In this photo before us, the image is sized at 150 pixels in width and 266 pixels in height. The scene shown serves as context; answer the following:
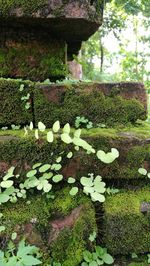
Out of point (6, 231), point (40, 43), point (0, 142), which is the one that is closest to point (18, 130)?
point (0, 142)

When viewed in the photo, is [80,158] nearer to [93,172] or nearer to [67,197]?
[93,172]

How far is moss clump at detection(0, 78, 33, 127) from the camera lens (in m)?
1.85

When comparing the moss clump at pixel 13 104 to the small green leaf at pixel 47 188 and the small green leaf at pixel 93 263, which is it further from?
the small green leaf at pixel 93 263

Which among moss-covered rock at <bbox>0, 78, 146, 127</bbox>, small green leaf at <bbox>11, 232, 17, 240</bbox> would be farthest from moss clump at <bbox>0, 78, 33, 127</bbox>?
small green leaf at <bbox>11, 232, 17, 240</bbox>

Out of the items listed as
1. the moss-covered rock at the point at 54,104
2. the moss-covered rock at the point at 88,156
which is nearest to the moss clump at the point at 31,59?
the moss-covered rock at the point at 54,104

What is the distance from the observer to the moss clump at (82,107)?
187cm

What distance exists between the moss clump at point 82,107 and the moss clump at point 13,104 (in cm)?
6

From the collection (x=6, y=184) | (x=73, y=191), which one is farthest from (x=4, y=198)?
(x=73, y=191)

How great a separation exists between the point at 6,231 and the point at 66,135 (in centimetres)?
52

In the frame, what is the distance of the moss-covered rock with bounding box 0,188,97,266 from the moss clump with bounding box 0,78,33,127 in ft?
1.62

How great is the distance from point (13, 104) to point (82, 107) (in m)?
0.40

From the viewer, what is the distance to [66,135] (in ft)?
4.92

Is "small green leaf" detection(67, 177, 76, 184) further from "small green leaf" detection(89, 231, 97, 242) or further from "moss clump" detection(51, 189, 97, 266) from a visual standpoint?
"small green leaf" detection(89, 231, 97, 242)

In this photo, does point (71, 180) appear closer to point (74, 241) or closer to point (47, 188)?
point (47, 188)
